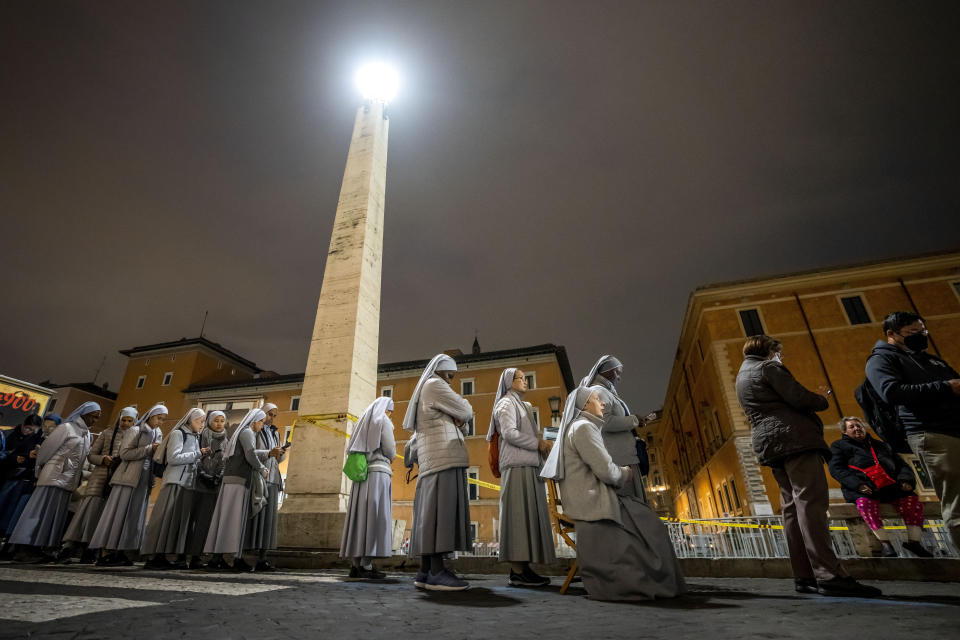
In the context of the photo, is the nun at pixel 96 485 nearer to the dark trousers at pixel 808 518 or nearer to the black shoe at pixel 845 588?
the dark trousers at pixel 808 518

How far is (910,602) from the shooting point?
93.0 inches

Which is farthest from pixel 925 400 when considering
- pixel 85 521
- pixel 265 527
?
pixel 85 521

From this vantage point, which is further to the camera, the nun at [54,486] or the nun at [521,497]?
the nun at [54,486]

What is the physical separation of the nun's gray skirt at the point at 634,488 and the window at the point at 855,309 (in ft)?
81.0

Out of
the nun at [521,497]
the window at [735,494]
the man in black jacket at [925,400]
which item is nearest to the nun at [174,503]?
the nun at [521,497]

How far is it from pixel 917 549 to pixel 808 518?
8.63ft

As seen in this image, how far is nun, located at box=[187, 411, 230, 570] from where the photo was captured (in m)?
5.04

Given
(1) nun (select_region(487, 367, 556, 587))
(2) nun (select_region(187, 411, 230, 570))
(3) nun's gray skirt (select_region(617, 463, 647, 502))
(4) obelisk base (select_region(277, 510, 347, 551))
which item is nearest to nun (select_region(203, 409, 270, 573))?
(2) nun (select_region(187, 411, 230, 570))

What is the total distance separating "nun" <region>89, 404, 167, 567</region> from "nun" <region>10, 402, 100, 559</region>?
0.52m

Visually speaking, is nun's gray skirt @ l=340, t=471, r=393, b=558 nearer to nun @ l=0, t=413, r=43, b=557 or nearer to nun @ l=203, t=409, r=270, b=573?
nun @ l=203, t=409, r=270, b=573

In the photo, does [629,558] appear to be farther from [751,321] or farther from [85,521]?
[751,321]

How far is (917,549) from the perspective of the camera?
14.1 feet

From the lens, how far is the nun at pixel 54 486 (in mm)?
5246

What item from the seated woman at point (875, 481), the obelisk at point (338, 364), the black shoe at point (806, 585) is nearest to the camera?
the black shoe at point (806, 585)
